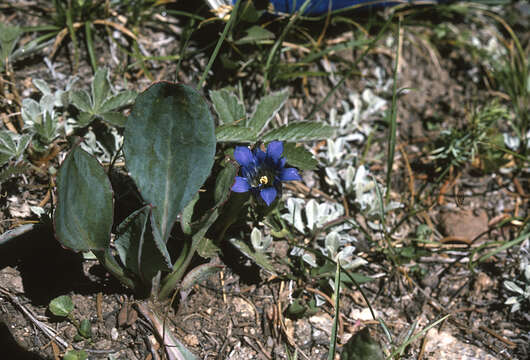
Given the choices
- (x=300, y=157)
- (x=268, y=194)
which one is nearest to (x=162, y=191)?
(x=268, y=194)

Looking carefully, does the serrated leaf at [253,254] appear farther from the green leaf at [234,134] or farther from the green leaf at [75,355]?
the green leaf at [75,355]

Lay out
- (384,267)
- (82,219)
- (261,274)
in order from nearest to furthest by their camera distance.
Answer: (82,219) < (261,274) < (384,267)

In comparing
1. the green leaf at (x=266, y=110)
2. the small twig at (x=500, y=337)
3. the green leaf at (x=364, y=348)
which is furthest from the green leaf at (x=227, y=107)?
the small twig at (x=500, y=337)

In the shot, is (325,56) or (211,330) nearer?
(211,330)

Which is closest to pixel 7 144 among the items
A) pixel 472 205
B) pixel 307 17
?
pixel 307 17

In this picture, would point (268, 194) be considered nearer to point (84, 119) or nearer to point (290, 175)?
point (290, 175)

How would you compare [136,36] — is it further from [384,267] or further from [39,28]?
[384,267]
